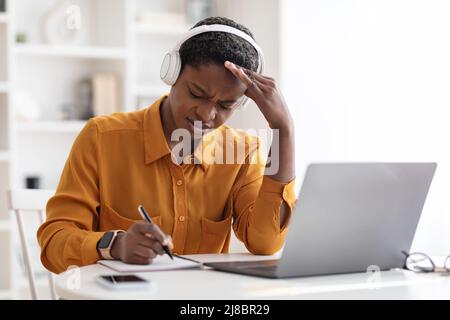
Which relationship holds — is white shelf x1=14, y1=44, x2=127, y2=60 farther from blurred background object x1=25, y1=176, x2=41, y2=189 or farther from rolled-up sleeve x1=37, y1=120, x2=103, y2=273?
rolled-up sleeve x1=37, y1=120, x2=103, y2=273

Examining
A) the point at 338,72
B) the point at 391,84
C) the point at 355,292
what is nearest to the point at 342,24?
the point at 338,72

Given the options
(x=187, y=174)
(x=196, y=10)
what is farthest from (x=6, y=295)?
(x=187, y=174)

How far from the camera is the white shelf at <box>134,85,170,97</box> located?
3.75 metres

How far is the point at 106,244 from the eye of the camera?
1.43 metres

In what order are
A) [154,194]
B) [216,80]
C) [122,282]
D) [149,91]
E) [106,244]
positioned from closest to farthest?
[122,282] → [106,244] → [216,80] → [154,194] → [149,91]

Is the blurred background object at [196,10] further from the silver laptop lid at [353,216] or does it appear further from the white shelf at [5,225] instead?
the silver laptop lid at [353,216]

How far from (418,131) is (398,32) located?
1.42ft

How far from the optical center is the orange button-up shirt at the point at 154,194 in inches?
63.9

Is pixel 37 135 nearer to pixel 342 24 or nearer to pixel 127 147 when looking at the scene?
pixel 342 24

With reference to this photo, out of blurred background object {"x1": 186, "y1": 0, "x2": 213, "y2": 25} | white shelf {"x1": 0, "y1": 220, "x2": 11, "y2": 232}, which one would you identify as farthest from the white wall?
white shelf {"x1": 0, "y1": 220, "x2": 11, "y2": 232}

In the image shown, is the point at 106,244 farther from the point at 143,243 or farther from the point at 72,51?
the point at 72,51

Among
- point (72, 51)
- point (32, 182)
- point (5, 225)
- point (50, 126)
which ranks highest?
point (72, 51)

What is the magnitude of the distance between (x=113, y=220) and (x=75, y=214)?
11 centimetres

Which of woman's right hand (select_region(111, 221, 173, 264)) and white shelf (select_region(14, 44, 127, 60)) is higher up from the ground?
white shelf (select_region(14, 44, 127, 60))
